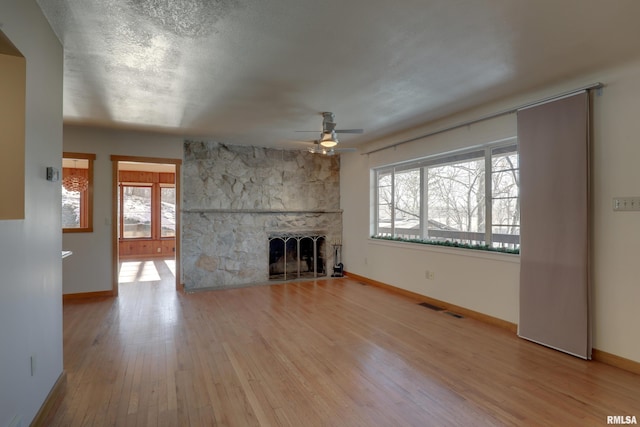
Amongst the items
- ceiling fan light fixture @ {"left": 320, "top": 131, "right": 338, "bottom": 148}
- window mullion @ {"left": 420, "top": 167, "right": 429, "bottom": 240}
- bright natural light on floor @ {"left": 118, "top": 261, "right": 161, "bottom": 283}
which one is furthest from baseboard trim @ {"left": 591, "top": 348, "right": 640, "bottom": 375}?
bright natural light on floor @ {"left": 118, "top": 261, "right": 161, "bottom": 283}

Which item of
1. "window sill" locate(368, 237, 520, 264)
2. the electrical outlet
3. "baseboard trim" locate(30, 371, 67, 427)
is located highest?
"window sill" locate(368, 237, 520, 264)

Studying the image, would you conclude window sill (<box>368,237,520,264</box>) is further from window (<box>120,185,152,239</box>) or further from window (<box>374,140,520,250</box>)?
window (<box>120,185,152,239</box>)

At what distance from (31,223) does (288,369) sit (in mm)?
1978

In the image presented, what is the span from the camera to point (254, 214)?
6125 mm

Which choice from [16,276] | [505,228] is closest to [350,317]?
[505,228]

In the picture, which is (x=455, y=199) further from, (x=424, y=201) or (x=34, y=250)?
(x=34, y=250)

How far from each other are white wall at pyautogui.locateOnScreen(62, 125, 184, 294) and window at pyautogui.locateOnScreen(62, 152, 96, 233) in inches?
2.6

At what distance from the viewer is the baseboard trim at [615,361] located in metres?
2.70

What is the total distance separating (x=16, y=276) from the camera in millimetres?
1749

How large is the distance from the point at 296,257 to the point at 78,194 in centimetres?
381

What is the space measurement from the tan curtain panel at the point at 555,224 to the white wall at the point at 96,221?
204 inches

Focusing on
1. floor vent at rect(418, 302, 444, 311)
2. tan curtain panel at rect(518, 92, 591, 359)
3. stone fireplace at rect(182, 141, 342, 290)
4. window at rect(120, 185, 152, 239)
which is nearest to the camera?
tan curtain panel at rect(518, 92, 591, 359)

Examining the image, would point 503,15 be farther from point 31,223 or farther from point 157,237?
point 157,237

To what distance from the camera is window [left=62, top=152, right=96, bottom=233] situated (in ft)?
16.4
